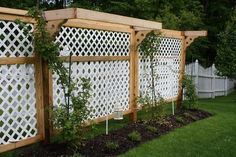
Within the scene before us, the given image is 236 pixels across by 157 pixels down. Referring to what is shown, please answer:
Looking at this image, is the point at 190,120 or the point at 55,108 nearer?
the point at 55,108

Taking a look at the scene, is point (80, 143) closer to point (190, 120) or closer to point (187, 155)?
point (187, 155)

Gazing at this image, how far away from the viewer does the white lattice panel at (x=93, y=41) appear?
16.9 feet

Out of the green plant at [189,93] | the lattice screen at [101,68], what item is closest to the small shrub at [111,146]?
the lattice screen at [101,68]

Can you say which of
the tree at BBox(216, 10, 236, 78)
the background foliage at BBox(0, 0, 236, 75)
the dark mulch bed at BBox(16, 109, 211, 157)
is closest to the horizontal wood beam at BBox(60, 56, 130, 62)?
the dark mulch bed at BBox(16, 109, 211, 157)

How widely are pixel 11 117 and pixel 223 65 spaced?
9.60m

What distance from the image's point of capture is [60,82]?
4.71 metres

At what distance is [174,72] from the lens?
8.59 meters

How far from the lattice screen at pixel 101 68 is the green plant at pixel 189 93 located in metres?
2.35

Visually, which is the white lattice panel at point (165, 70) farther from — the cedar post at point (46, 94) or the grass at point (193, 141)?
the cedar post at point (46, 94)

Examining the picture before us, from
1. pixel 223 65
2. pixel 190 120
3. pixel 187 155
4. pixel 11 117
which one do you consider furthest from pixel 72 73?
pixel 223 65

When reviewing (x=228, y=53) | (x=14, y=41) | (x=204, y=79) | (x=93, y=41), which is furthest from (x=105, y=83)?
(x=204, y=79)

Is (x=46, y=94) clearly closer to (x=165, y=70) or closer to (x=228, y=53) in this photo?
(x=165, y=70)

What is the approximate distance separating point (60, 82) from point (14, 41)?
0.87 m

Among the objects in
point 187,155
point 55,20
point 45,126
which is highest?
point 55,20
